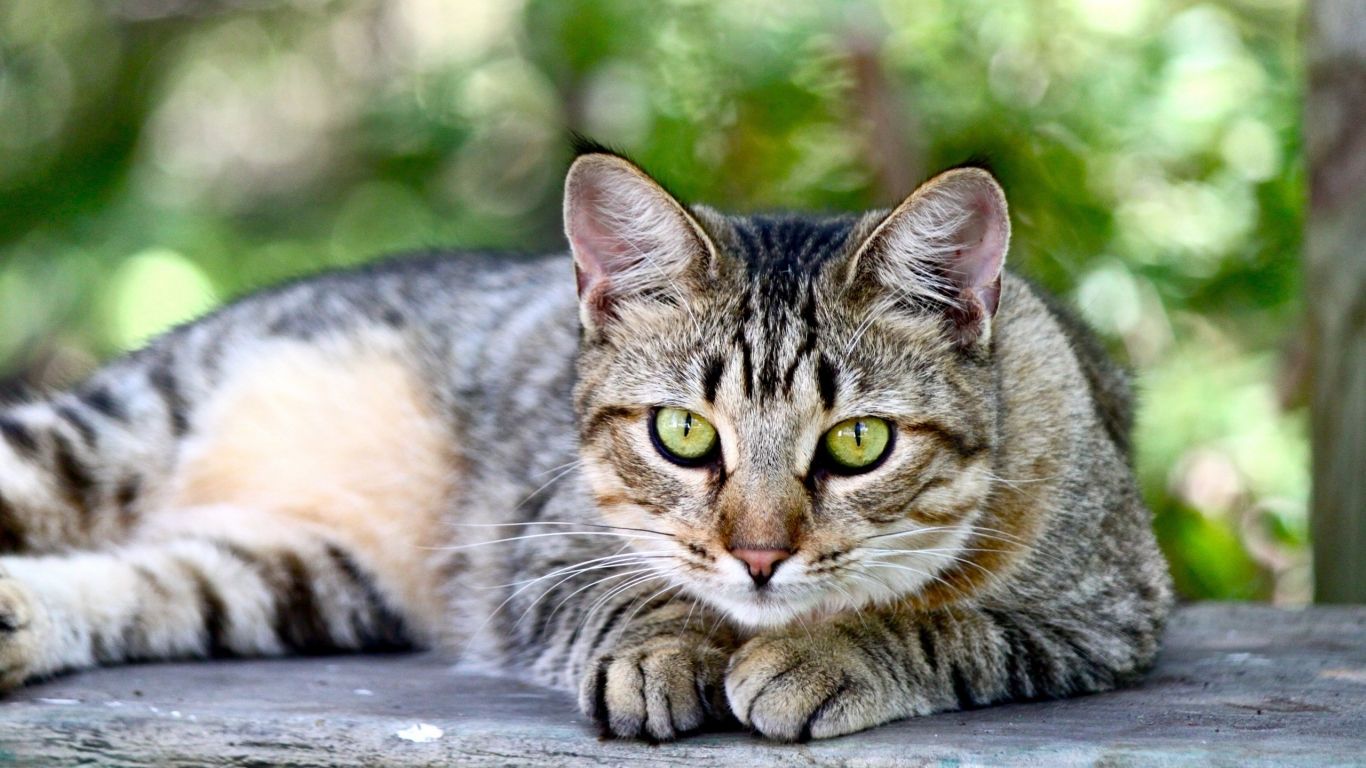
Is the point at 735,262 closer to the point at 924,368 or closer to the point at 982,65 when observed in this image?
the point at 924,368

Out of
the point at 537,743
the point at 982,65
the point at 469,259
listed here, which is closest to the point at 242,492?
the point at 469,259

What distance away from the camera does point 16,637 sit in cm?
283

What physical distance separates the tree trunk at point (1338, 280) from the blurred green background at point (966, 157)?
539mm

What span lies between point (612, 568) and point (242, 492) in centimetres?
132

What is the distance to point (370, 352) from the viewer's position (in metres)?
4.14

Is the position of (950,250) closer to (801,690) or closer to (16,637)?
(801,690)

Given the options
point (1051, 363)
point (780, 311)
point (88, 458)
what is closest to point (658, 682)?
point (780, 311)

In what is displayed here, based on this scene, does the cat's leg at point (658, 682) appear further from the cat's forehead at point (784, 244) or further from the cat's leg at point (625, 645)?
the cat's forehead at point (784, 244)

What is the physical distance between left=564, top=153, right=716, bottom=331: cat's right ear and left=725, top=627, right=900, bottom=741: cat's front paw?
0.78 meters

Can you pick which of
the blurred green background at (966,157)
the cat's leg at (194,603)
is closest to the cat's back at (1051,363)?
the blurred green background at (966,157)

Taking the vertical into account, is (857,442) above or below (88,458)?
below

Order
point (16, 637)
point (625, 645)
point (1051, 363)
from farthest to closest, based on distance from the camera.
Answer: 1. point (1051, 363)
2. point (16, 637)
3. point (625, 645)

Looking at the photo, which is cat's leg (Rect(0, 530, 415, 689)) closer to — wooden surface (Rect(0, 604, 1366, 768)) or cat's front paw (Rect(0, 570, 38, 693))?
cat's front paw (Rect(0, 570, 38, 693))

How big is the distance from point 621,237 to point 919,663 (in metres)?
1.06
